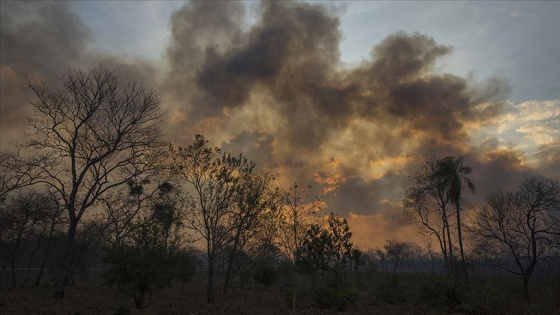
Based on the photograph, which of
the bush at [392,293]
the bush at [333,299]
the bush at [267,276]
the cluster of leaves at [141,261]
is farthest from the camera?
the bush at [267,276]

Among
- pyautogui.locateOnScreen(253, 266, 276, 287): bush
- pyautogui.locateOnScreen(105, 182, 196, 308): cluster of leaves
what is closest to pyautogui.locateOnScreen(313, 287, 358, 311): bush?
pyautogui.locateOnScreen(105, 182, 196, 308): cluster of leaves

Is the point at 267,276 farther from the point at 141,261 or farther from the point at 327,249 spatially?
the point at 141,261

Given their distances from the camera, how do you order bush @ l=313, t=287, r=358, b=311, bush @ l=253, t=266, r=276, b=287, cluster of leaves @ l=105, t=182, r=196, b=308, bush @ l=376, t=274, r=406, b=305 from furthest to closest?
1. bush @ l=253, t=266, r=276, b=287
2. bush @ l=376, t=274, r=406, b=305
3. bush @ l=313, t=287, r=358, b=311
4. cluster of leaves @ l=105, t=182, r=196, b=308

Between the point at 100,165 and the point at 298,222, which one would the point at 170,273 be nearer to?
the point at 100,165

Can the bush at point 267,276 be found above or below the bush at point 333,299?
above

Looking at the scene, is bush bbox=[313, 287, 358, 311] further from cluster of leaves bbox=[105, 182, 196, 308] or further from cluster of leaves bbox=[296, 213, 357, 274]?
cluster of leaves bbox=[105, 182, 196, 308]

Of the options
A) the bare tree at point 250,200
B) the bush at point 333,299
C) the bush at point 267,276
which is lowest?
the bush at point 333,299

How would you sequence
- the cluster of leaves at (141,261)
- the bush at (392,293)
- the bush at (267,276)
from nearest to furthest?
1. the cluster of leaves at (141,261)
2. the bush at (392,293)
3. the bush at (267,276)

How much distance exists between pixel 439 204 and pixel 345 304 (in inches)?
840

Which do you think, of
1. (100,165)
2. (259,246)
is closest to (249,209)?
(100,165)

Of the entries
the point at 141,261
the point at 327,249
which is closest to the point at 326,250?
the point at 327,249

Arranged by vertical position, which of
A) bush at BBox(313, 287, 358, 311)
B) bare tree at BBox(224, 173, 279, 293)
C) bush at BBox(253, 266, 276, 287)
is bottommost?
bush at BBox(313, 287, 358, 311)

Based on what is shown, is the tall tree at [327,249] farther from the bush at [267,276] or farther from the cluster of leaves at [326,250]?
the bush at [267,276]

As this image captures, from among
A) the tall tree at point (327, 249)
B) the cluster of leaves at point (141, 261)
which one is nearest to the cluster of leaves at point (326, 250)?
the tall tree at point (327, 249)
